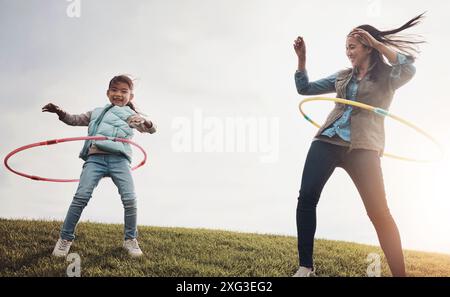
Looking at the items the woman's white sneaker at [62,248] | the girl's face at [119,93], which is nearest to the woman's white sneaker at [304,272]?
the woman's white sneaker at [62,248]

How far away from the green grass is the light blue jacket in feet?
3.64

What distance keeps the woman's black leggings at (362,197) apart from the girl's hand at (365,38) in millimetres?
934

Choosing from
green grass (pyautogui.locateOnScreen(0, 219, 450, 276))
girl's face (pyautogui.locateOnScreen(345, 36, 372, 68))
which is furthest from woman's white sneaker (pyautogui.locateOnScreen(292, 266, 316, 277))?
girl's face (pyautogui.locateOnScreen(345, 36, 372, 68))

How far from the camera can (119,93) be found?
541cm

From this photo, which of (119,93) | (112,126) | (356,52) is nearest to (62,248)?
(112,126)

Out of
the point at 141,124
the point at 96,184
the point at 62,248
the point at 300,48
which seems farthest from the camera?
the point at 141,124

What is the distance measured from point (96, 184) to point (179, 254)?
3.90ft

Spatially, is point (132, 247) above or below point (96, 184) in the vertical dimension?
below

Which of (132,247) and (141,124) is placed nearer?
(132,247)

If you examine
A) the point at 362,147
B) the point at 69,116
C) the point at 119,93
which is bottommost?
the point at 362,147

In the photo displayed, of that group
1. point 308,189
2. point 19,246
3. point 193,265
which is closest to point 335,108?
point 308,189

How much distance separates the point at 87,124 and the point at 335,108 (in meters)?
2.88

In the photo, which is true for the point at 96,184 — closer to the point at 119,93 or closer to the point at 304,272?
the point at 119,93
